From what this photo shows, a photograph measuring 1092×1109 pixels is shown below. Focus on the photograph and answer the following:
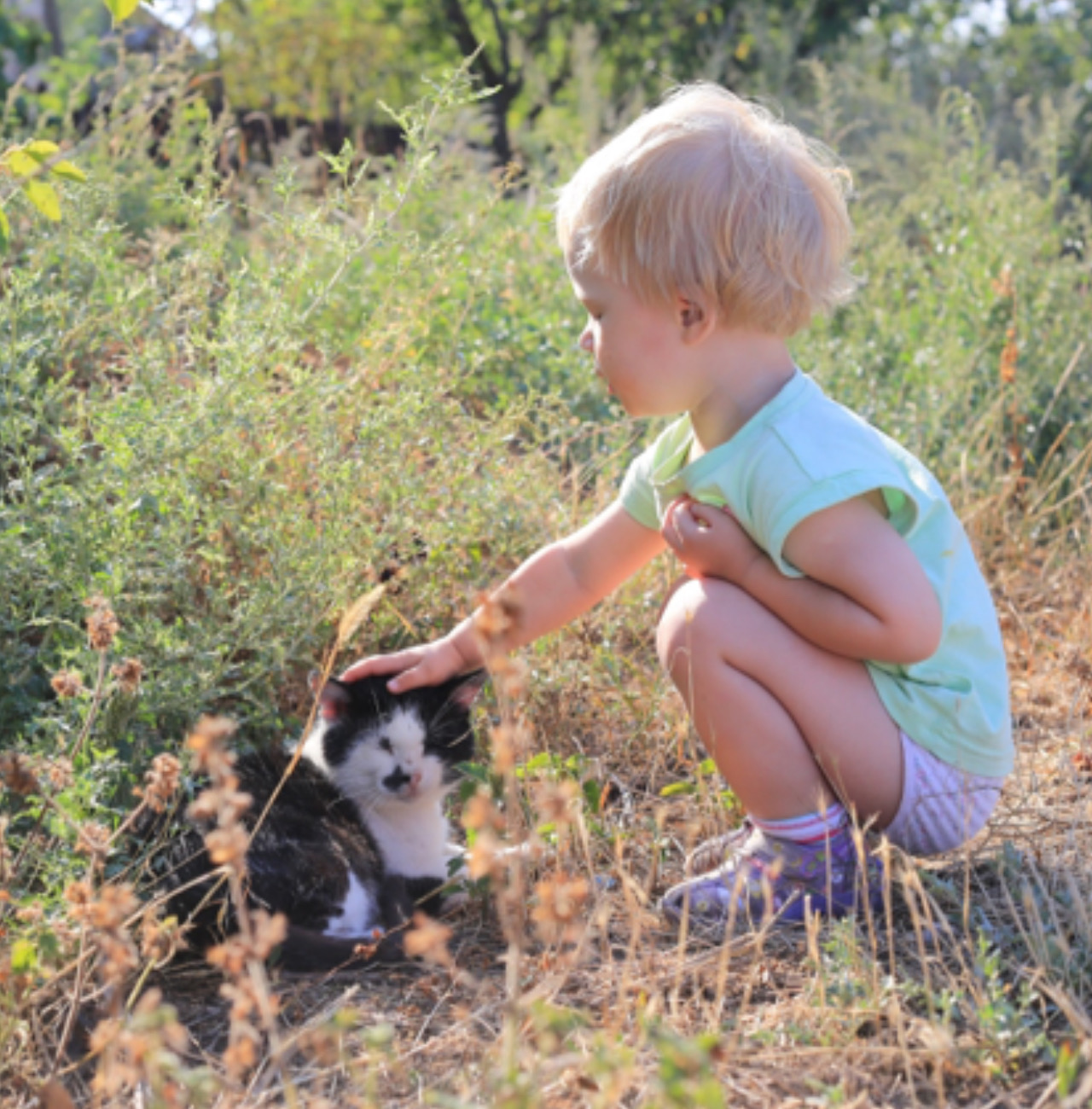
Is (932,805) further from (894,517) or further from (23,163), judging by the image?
(23,163)

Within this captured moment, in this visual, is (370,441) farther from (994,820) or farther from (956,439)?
(956,439)

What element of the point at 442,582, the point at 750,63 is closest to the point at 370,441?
the point at 442,582

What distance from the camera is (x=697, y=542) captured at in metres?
2.19

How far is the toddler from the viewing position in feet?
6.75

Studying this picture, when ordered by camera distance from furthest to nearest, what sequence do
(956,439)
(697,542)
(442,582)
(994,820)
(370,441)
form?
(956,439)
(442,582)
(370,441)
(994,820)
(697,542)

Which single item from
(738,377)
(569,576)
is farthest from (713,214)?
(569,576)

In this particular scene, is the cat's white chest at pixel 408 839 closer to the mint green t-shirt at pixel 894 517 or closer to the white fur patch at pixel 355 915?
the white fur patch at pixel 355 915

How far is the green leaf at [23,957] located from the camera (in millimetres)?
1680

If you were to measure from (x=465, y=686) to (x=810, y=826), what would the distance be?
0.71 meters

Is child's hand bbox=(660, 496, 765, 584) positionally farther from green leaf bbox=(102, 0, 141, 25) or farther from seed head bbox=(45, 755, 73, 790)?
green leaf bbox=(102, 0, 141, 25)

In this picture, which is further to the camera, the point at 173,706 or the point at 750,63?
the point at 750,63

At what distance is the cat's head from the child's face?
641 millimetres

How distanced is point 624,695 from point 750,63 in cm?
871

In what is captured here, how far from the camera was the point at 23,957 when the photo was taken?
168cm
